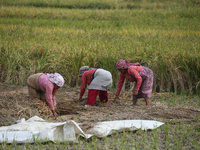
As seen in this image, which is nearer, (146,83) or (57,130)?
(57,130)

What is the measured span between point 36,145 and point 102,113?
→ 133cm

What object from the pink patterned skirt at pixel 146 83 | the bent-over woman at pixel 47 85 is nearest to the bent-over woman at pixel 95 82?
the pink patterned skirt at pixel 146 83

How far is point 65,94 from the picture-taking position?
5.06 metres

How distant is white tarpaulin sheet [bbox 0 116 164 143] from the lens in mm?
2537

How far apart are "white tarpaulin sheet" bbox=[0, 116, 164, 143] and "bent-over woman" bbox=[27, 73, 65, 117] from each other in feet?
2.06

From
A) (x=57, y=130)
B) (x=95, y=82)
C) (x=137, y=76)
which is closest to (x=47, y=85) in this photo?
(x=95, y=82)

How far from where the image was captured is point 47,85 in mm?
3594

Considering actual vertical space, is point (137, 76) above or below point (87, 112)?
above

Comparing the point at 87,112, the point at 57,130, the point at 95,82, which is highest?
the point at 95,82

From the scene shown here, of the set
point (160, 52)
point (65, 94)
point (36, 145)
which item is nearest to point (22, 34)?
point (65, 94)

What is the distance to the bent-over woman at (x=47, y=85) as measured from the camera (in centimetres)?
358

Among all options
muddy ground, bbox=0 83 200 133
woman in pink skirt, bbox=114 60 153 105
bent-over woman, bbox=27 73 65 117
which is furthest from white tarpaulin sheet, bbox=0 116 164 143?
woman in pink skirt, bbox=114 60 153 105

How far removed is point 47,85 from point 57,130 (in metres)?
1.08

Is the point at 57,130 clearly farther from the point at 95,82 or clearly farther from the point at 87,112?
the point at 95,82
